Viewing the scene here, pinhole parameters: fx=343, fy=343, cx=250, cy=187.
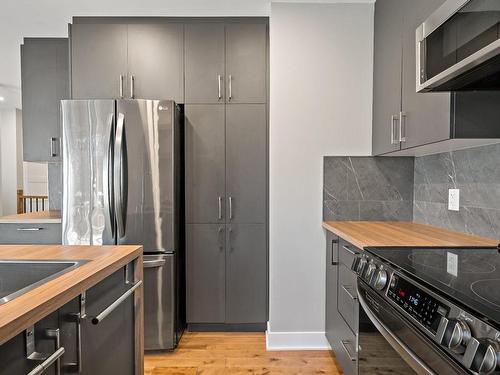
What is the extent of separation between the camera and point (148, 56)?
2.76 meters

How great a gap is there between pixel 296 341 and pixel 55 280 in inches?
78.9

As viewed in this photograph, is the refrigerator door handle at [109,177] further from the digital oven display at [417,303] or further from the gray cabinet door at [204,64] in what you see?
the digital oven display at [417,303]

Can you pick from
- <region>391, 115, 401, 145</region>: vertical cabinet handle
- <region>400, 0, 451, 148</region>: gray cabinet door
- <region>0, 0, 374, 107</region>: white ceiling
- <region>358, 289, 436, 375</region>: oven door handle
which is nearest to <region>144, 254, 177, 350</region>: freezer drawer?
<region>358, 289, 436, 375</region>: oven door handle

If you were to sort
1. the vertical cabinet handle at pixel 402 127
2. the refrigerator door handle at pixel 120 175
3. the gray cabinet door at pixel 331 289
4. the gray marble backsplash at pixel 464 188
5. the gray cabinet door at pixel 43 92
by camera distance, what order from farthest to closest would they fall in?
1. the gray cabinet door at pixel 43 92
2. the refrigerator door handle at pixel 120 175
3. the gray cabinet door at pixel 331 289
4. the vertical cabinet handle at pixel 402 127
5. the gray marble backsplash at pixel 464 188

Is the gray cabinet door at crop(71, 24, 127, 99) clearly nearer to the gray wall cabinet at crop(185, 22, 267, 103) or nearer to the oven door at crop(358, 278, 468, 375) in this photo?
the gray wall cabinet at crop(185, 22, 267, 103)

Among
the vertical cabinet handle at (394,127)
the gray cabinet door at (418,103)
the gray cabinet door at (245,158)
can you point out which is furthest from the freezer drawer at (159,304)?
the gray cabinet door at (418,103)

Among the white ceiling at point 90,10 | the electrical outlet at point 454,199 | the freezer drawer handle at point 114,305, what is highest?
the white ceiling at point 90,10

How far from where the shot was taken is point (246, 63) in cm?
278

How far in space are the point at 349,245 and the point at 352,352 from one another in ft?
1.83

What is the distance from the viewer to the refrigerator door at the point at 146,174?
2436 millimetres

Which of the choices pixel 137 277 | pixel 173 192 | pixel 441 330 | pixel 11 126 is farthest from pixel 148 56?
pixel 11 126

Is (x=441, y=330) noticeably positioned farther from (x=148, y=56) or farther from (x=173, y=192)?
(x=148, y=56)

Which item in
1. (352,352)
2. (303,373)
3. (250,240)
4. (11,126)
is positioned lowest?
(303,373)

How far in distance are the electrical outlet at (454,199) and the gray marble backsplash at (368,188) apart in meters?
0.49
